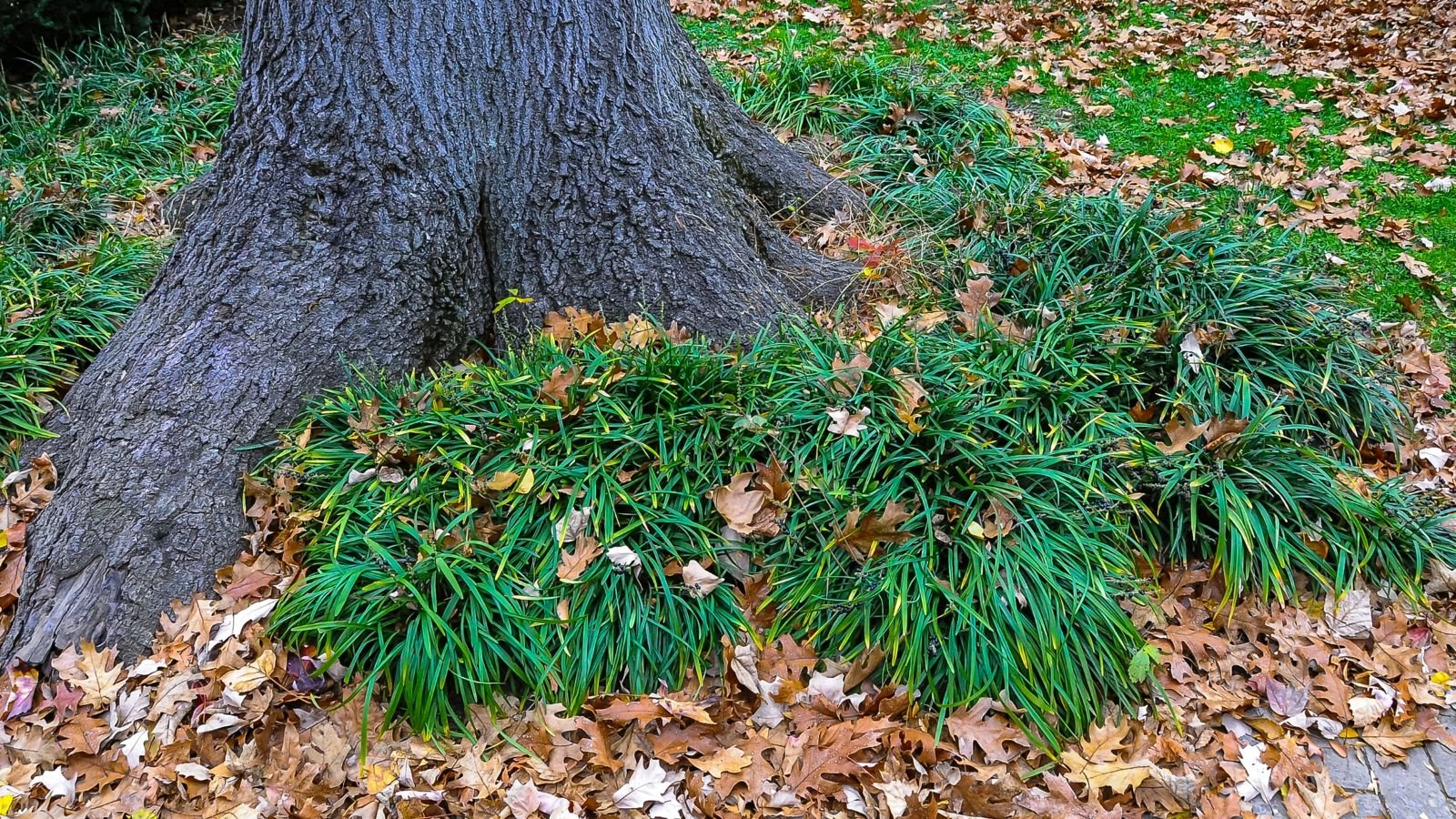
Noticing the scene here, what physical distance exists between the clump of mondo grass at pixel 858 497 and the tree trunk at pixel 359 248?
24 cm

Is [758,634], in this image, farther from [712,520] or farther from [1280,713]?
[1280,713]

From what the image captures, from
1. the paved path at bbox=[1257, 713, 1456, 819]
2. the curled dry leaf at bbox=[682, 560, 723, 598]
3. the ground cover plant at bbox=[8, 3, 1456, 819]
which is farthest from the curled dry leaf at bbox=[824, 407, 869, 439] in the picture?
the paved path at bbox=[1257, 713, 1456, 819]

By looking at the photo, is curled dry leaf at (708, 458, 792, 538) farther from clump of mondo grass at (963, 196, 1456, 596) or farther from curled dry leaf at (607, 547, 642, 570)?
clump of mondo grass at (963, 196, 1456, 596)

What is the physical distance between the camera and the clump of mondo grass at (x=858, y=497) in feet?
9.28

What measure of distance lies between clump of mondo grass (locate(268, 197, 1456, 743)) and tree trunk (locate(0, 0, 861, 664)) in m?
0.24

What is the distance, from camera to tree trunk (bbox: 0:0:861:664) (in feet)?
10.5

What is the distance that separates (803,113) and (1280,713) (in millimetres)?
4102

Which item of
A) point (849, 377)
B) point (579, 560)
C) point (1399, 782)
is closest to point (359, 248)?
point (579, 560)

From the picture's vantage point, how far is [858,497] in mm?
3035

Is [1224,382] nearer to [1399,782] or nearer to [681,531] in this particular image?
[1399,782]

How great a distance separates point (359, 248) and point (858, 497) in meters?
2.07

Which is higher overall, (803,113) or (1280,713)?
(803,113)

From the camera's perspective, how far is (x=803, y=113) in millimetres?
5617

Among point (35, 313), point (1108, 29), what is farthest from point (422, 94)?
point (1108, 29)
